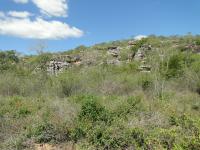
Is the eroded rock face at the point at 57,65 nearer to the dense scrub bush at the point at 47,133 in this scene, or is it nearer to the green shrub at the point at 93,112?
the green shrub at the point at 93,112

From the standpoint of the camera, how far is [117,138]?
11.3m

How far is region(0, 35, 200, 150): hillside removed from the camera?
11.0 m

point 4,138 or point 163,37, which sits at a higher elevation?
point 163,37

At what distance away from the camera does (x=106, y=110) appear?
13898mm

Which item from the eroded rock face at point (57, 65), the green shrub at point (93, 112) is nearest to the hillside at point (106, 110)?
the green shrub at point (93, 112)

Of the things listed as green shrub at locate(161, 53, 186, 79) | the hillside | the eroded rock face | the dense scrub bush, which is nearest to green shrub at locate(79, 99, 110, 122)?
the hillside

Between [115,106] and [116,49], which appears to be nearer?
[115,106]

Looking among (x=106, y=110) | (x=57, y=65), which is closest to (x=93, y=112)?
(x=106, y=110)

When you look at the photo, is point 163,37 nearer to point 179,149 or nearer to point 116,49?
point 116,49

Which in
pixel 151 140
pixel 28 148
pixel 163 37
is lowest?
pixel 28 148

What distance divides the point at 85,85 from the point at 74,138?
14.1 m

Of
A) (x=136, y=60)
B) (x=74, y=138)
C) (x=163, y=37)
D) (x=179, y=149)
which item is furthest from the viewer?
(x=163, y=37)

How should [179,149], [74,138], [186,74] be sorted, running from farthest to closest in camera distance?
[186,74] < [74,138] < [179,149]

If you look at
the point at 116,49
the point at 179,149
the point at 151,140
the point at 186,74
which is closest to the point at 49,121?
the point at 151,140
